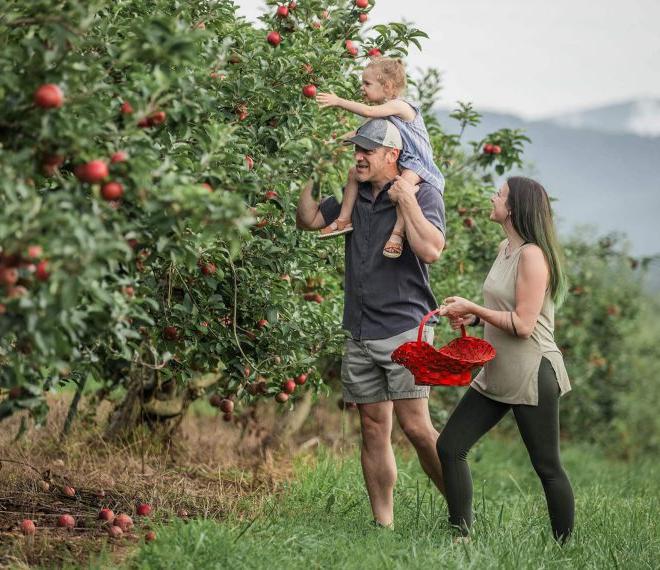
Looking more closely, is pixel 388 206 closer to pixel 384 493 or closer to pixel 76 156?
pixel 384 493

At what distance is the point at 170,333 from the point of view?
161 inches

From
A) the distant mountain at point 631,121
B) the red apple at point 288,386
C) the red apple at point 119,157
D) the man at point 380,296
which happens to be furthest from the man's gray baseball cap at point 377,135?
the distant mountain at point 631,121

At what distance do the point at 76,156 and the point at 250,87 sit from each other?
1203mm

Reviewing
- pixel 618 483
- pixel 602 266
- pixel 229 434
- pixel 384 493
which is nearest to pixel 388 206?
pixel 384 493

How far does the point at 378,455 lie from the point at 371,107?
1.63 metres

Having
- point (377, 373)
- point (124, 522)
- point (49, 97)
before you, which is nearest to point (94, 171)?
point (49, 97)

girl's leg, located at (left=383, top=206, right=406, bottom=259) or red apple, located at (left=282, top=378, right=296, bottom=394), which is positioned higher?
girl's leg, located at (left=383, top=206, right=406, bottom=259)

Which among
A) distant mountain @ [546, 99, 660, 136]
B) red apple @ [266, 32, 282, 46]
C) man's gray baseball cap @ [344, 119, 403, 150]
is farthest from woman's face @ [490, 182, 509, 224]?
distant mountain @ [546, 99, 660, 136]

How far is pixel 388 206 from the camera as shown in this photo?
4148 mm

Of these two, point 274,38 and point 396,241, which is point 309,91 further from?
point 396,241

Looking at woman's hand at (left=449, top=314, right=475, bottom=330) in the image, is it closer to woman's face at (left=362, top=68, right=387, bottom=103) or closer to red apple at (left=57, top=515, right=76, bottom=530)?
woman's face at (left=362, top=68, right=387, bottom=103)

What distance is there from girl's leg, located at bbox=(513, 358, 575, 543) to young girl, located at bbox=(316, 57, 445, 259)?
103 cm

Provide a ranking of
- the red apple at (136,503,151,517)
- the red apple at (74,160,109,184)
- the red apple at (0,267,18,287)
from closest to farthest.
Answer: the red apple at (0,267,18,287), the red apple at (74,160,109,184), the red apple at (136,503,151,517)

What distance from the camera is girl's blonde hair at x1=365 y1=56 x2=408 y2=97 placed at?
423 centimetres
